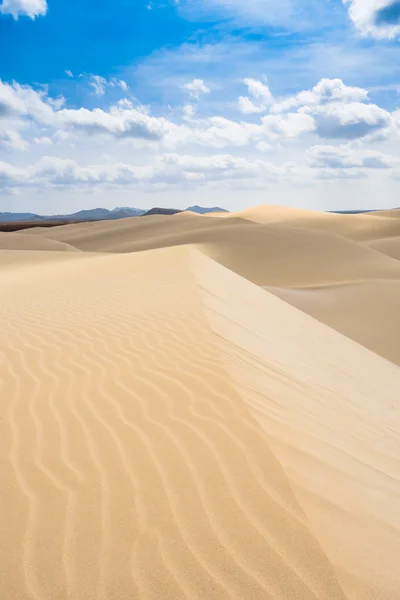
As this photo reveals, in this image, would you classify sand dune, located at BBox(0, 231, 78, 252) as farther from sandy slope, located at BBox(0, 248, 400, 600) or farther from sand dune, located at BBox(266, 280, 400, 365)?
sandy slope, located at BBox(0, 248, 400, 600)

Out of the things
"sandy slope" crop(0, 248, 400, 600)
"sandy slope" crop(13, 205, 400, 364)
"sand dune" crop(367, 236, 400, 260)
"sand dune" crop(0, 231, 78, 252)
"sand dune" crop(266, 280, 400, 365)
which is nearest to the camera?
"sandy slope" crop(0, 248, 400, 600)

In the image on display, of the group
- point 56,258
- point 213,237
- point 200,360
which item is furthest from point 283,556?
point 213,237

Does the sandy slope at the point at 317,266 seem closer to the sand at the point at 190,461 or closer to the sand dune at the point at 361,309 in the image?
the sand dune at the point at 361,309

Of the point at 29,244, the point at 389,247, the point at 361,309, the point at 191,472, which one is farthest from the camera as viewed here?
the point at 389,247

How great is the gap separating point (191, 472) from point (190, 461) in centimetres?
11

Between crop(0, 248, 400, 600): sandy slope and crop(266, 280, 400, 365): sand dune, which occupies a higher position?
crop(0, 248, 400, 600): sandy slope

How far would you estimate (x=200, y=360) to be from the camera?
444 centimetres

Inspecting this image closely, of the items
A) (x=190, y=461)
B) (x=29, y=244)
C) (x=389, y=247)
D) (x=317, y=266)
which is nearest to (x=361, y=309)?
(x=317, y=266)

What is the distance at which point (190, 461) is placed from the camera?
9.23 feet

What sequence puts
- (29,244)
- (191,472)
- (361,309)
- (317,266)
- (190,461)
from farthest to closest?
1. (29,244)
2. (317,266)
3. (361,309)
4. (190,461)
5. (191,472)

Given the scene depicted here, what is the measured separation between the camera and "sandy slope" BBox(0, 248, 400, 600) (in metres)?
2.03

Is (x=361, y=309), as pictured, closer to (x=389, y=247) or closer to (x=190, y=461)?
(x=190, y=461)

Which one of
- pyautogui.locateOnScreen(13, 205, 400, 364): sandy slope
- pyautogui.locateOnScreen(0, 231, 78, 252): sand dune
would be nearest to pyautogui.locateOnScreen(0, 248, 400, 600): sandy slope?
pyautogui.locateOnScreen(13, 205, 400, 364): sandy slope

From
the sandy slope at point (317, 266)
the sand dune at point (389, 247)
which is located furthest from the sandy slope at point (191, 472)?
Result: the sand dune at point (389, 247)
